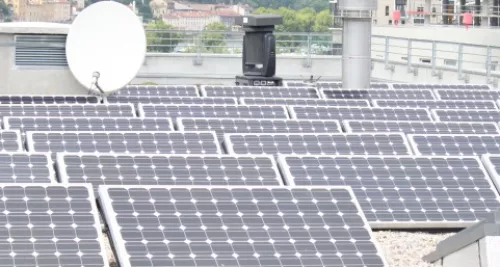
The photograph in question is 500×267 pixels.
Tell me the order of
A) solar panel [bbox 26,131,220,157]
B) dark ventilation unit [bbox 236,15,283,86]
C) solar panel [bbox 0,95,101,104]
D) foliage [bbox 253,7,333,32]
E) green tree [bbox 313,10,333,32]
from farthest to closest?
green tree [bbox 313,10,333,32], foliage [bbox 253,7,333,32], dark ventilation unit [bbox 236,15,283,86], solar panel [bbox 0,95,101,104], solar panel [bbox 26,131,220,157]

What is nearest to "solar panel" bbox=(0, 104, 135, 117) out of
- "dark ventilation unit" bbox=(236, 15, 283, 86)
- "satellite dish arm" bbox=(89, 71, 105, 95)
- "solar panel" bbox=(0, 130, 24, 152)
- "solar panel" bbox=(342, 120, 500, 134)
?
"solar panel" bbox=(342, 120, 500, 134)

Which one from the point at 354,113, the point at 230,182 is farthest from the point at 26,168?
the point at 354,113

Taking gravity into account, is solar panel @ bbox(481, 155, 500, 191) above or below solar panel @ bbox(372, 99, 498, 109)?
above

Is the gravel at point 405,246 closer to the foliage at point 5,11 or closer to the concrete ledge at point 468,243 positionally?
the concrete ledge at point 468,243

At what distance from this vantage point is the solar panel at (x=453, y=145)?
1488cm

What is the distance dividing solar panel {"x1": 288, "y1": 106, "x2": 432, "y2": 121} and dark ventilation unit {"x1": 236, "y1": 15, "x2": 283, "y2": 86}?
995 centimetres

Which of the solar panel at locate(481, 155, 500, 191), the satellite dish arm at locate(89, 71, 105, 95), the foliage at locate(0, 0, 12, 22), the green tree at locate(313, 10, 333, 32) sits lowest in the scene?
the green tree at locate(313, 10, 333, 32)

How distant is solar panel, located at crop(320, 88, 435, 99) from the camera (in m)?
23.9

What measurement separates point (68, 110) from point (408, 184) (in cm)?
682

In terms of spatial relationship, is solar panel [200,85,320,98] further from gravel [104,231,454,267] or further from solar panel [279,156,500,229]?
gravel [104,231,454,267]

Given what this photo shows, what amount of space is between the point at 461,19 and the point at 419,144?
223 feet

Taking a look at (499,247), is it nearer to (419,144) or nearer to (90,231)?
(90,231)

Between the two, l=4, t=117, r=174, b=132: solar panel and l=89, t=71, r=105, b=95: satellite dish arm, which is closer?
l=4, t=117, r=174, b=132: solar panel

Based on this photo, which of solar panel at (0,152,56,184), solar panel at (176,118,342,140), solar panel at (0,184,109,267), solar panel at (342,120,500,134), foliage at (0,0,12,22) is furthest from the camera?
foliage at (0,0,12,22)
